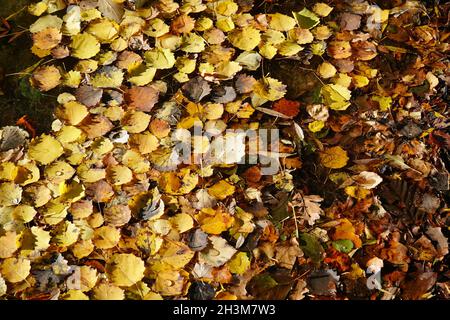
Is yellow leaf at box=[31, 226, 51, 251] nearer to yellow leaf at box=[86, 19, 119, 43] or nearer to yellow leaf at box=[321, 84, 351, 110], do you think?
yellow leaf at box=[86, 19, 119, 43]

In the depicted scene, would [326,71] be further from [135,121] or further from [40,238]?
[40,238]

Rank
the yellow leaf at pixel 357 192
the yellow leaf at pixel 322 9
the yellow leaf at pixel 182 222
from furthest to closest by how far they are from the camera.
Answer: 1. the yellow leaf at pixel 322 9
2. the yellow leaf at pixel 357 192
3. the yellow leaf at pixel 182 222

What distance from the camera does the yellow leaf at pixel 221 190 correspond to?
5.91ft

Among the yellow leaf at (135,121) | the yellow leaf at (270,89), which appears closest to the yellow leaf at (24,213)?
the yellow leaf at (135,121)

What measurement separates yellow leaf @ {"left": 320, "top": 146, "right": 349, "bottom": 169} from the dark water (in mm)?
1083

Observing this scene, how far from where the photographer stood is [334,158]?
191cm

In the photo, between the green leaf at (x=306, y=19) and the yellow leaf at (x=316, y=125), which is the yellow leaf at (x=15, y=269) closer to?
the yellow leaf at (x=316, y=125)

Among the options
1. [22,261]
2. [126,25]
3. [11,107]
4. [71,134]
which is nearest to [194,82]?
[126,25]

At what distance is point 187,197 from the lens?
1797mm

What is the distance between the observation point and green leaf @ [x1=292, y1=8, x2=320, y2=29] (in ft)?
7.01

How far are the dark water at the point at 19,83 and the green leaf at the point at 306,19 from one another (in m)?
1.09

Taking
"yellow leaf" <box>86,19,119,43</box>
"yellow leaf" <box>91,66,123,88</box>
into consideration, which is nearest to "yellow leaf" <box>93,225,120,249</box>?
"yellow leaf" <box>91,66,123,88</box>

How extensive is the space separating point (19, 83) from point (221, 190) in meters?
0.94

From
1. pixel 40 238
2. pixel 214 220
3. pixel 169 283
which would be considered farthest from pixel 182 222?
pixel 40 238
